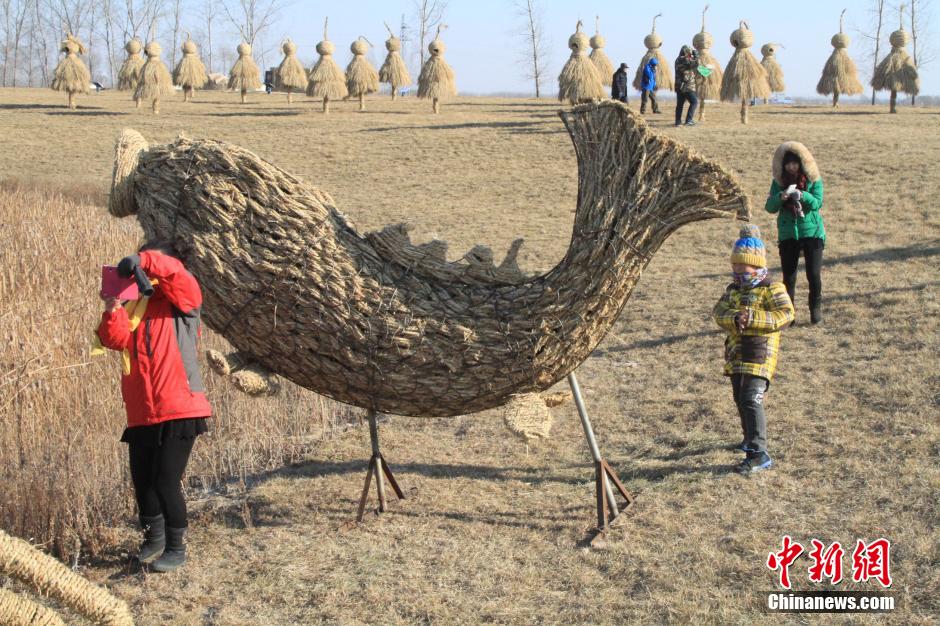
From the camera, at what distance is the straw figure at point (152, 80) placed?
24.3 meters

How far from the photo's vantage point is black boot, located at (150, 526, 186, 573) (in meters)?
4.07

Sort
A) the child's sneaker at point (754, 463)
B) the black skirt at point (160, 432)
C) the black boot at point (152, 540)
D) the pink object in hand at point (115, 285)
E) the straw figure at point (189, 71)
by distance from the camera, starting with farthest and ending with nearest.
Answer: the straw figure at point (189, 71), the child's sneaker at point (754, 463), the black boot at point (152, 540), the black skirt at point (160, 432), the pink object in hand at point (115, 285)

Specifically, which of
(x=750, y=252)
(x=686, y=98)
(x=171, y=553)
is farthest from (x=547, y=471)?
(x=686, y=98)

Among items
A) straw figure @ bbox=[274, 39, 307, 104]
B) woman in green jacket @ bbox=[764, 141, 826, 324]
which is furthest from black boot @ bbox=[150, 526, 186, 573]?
straw figure @ bbox=[274, 39, 307, 104]

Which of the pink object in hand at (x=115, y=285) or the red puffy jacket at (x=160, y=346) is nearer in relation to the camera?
the pink object in hand at (x=115, y=285)

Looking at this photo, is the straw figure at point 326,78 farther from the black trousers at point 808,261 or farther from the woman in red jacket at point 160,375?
the woman in red jacket at point 160,375

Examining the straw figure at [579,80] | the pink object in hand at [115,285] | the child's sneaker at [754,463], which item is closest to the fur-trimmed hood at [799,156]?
the child's sneaker at [754,463]

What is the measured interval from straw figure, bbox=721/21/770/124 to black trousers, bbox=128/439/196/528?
649 inches

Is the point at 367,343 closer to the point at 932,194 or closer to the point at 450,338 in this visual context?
the point at 450,338

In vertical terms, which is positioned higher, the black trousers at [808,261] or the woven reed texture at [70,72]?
the woven reed texture at [70,72]

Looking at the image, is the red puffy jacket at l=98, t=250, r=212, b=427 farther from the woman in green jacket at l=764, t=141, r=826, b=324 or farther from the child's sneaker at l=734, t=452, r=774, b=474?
the woman in green jacket at l=764, t=141, r=826, b=324

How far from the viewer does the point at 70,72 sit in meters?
25.5

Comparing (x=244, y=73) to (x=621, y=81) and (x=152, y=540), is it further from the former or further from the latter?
(x=152, y=540)

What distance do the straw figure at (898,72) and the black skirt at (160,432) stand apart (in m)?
21.8
